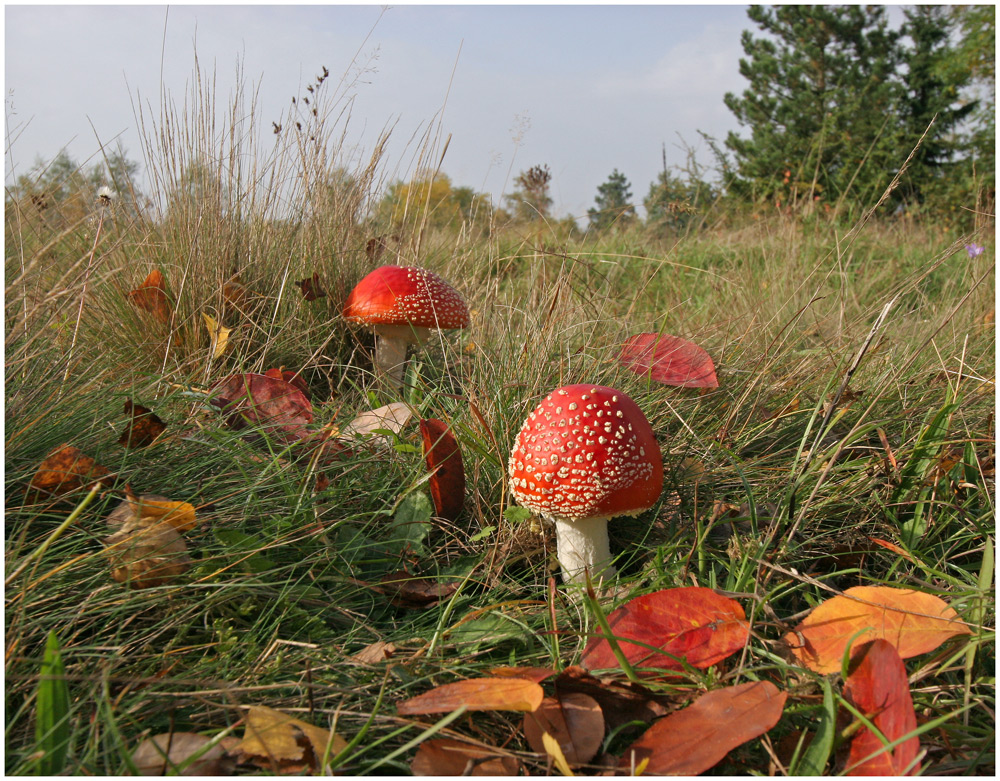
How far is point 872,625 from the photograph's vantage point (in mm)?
1133

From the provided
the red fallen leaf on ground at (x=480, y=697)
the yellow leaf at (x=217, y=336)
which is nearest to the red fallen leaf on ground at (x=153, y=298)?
the yellow leaf at (x=217, y=336)

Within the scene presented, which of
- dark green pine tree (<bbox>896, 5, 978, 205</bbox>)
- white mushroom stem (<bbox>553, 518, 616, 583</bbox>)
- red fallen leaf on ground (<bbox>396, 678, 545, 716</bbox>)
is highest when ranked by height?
dark green pine tree (<bbox>896, 5, 978, 205</bbox>)

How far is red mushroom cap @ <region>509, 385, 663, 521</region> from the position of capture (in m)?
1.29

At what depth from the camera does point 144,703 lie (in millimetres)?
989

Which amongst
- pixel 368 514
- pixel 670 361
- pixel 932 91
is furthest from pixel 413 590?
pixel 932 91

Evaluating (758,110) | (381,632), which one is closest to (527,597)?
(381,632)

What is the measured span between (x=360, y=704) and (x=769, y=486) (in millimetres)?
1156

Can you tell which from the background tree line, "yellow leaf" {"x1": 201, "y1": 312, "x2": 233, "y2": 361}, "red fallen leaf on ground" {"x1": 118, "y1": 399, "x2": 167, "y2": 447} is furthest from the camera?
the background tree line

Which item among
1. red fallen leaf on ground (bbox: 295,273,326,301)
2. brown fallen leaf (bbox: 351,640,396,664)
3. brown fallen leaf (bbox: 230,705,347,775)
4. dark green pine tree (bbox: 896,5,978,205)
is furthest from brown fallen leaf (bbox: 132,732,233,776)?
dark green pine tree (bbox: 896,5,978,205)

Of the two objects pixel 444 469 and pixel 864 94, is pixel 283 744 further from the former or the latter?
pixel 864 94

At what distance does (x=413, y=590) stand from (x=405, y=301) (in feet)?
3.65

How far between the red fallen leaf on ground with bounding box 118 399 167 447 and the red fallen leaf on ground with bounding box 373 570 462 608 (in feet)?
2.19

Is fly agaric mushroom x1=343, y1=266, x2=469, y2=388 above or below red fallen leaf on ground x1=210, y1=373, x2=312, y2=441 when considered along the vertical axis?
above

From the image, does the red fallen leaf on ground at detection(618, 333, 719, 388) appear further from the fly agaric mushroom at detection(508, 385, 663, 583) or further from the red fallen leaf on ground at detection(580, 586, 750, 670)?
the red fallen leaf on ground at detection(580, 586, 750, 670)
